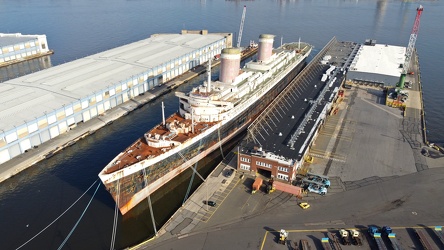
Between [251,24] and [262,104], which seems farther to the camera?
[251,24]

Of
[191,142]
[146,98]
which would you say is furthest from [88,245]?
[146,98]

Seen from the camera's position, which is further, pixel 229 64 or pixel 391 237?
pixel 229 64

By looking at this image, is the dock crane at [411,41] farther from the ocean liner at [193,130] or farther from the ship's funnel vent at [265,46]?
the ship's funnel vent at [265,46]

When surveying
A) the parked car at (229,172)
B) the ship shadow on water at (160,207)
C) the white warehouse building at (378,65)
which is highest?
the white warehouse building at (378,65)

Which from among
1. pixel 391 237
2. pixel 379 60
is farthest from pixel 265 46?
pixel 391 237

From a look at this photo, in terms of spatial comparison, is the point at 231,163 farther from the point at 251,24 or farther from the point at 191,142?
the point at 251,24

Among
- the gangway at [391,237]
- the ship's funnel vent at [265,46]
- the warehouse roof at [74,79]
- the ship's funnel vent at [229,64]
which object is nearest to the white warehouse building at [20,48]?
the warehouse roof at [74,79]

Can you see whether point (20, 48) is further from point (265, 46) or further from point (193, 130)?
point (193, 130)
